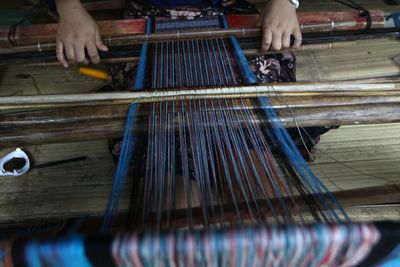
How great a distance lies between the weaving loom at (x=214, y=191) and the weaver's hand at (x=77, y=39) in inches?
6.1

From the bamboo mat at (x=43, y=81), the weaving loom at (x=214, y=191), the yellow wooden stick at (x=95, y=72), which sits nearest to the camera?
→ the weaving loom at (x=214, y=191)

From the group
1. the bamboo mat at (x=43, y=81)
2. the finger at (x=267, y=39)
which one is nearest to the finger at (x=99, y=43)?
the finger at (x=267, y=39)

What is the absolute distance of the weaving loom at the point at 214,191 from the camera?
44 centimetres

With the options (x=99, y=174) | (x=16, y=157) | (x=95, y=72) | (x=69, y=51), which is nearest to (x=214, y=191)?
(x=69, y=51)

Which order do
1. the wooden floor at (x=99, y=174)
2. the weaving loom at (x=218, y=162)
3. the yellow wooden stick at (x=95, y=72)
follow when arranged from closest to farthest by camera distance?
the weaving loom at (x=218, y=162)
the wooden floor at (x=99, y=174)
the yellow wooden stick at (x=95, y=72)

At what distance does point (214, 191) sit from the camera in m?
0.74

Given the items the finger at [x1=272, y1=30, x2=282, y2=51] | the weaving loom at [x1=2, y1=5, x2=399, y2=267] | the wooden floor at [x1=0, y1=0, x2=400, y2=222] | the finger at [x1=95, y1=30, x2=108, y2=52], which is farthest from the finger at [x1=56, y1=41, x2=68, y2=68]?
the finger at [x1=272, y1=30, x2=282, y2=51]

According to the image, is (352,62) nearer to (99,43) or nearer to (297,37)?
(297,37)

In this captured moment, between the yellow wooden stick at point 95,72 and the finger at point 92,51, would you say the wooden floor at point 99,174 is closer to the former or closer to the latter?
the yellow wooden stick at point 95,72

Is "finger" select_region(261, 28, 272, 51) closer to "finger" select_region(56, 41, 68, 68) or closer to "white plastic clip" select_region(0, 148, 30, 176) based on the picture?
"finger" select_region(56, 41, 68, 68)

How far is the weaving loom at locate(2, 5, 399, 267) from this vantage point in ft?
1.43

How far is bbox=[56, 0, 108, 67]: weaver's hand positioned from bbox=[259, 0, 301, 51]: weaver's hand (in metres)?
0.52

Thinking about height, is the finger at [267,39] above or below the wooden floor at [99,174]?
above

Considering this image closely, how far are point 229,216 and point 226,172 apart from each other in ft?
0.49
